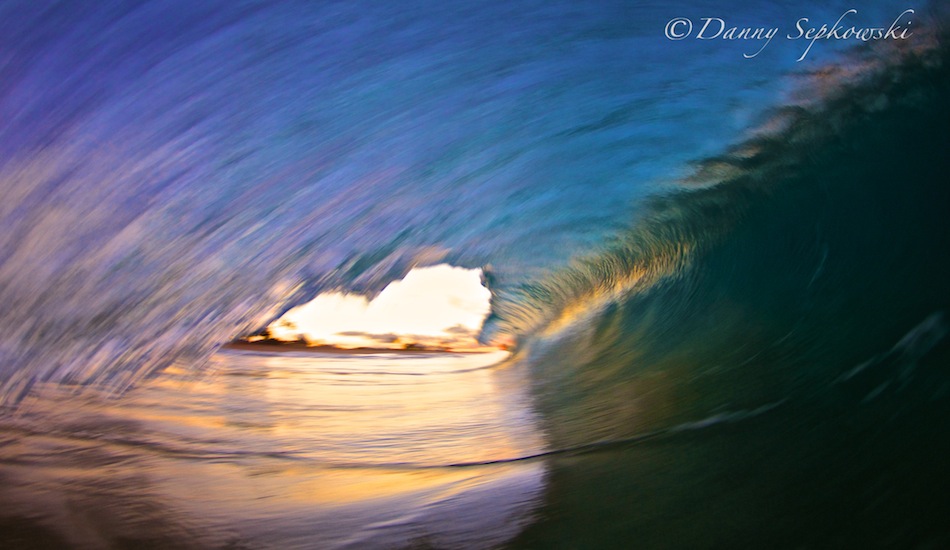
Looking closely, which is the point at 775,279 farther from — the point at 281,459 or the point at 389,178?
the point at 281,459

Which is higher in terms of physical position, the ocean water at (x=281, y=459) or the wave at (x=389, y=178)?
the wave at (x=389, y=178)

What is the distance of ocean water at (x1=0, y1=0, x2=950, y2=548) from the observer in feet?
1.72

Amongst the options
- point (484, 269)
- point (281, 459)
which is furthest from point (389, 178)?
point (281, 459)

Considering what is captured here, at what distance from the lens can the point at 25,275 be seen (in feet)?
1.68

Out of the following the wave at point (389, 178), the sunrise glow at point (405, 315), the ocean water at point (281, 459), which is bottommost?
the ocean water at point (281, 459)

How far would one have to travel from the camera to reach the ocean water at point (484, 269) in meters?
0.52

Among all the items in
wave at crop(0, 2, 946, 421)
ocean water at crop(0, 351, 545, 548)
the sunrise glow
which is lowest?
ocean water at crop(0, 351, 545, 548)

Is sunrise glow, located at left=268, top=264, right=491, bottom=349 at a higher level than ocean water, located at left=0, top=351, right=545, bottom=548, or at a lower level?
higher

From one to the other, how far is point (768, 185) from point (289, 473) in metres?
0.54

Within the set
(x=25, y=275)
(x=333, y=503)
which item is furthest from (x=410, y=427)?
(x=25, y=275)

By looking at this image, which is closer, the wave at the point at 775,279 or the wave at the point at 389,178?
the wave at the point at 389,178

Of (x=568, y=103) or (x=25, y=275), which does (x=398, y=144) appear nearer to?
(x=568, y=103)

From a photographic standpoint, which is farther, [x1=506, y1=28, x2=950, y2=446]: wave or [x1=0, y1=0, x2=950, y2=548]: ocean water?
[x1=506, y1=28, x2=950, y2=446]: wave

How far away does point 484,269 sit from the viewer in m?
0.61
